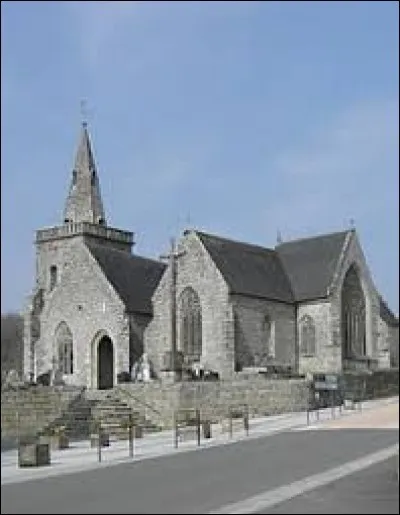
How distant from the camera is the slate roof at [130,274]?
163 feet

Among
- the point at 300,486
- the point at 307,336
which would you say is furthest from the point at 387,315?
the point at 300,486

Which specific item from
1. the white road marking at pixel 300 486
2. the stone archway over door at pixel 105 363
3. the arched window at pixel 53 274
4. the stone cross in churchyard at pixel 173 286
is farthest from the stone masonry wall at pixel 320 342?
the white road marking at pixel 300 486

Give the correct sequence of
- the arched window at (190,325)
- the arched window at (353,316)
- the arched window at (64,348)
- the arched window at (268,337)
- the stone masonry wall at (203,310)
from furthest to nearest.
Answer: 1. the arched window at (64,348)
2. the arched window at (353,316)
3. the arched window at (268,337)
4. the arched window at (190,325)
5. the stone masonry wall at (203,310)

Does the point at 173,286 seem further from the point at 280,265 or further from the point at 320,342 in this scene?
the point at 280,265

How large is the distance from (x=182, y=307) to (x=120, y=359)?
13.9 feet

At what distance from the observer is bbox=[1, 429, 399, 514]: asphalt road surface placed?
995 centimetres

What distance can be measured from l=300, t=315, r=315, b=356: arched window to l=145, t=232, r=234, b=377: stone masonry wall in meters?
6.57

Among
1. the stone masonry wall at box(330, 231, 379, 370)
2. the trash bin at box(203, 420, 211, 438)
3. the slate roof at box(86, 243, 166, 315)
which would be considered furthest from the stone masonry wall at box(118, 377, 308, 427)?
the stone masonry wall at box(330, 231, 379, 370)

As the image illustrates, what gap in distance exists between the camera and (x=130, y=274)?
52625mm

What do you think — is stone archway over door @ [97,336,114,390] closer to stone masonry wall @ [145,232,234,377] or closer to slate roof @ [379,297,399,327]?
stone masonry wall @ [145,232,234,377]

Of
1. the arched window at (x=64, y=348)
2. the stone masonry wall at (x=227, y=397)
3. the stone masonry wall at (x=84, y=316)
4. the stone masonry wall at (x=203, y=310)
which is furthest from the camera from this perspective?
the arched window at (x=64, y=348)

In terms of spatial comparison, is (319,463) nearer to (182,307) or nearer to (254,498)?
(254,498)

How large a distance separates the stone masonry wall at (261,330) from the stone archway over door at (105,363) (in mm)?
7705

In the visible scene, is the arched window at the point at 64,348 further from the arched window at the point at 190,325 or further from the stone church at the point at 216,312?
the arched window at the point at 190,325
